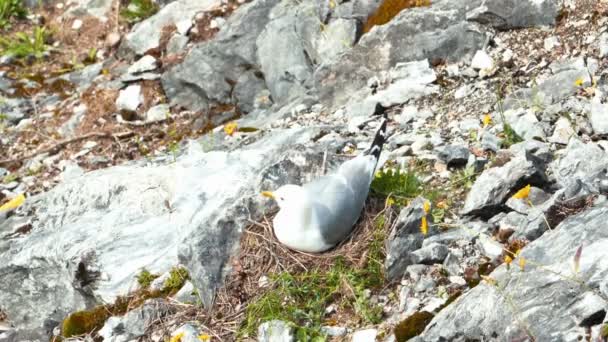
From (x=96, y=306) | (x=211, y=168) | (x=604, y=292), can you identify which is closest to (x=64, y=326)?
(x=96, y=306)

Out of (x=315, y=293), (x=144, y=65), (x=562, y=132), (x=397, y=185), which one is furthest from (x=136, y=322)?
(x=144, y=65)

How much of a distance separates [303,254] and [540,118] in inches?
92.0

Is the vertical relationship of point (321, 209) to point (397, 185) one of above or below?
above

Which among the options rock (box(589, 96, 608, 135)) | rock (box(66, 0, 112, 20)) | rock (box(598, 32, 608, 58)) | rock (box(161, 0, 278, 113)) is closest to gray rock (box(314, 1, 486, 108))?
rock (box(598, 32, 608, 58))

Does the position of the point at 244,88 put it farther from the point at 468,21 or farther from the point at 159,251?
the point at 159,251

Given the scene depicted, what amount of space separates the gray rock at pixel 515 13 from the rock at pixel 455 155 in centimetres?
211

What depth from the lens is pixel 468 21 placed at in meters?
8.26

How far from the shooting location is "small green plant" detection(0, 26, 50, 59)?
40.3ft

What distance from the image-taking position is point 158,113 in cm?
1043

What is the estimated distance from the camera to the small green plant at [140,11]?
465 inches

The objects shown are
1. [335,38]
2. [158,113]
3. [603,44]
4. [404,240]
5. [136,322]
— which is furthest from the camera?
[158,113]

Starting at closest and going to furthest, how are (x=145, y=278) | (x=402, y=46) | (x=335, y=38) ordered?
(x=145, y=278), (x=402, y=46), (x=335, y=38)

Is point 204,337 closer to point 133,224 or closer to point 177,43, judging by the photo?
point 133,224

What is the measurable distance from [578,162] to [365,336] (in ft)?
6.16
